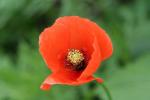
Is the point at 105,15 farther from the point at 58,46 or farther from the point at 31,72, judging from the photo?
the point at 58,46

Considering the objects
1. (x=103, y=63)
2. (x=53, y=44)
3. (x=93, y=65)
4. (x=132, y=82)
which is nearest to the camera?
(x=93, y=65)

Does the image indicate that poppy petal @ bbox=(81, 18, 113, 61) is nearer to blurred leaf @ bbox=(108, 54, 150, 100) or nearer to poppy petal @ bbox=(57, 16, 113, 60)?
poppy petal @ bbox=(57, 16, 113, 60)

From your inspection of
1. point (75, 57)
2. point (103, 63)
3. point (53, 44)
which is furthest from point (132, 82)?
point (53, 44)

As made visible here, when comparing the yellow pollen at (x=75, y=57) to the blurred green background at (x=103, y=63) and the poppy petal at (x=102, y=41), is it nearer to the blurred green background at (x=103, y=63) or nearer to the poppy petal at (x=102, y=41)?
the poppy petal at (x=102, y=41)

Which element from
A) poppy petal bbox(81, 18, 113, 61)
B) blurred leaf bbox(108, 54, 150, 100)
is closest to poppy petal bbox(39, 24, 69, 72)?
poppy petal bbox(81, 18, 113, 61)

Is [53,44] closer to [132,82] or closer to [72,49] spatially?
[72,49]
